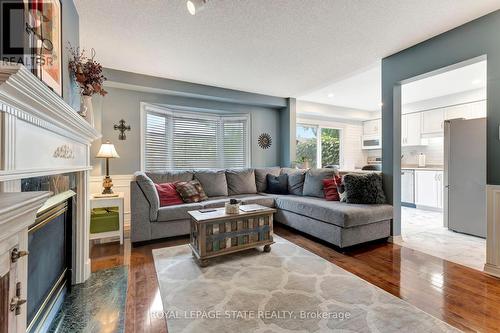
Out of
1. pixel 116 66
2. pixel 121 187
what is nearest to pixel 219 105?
pixel 116 66

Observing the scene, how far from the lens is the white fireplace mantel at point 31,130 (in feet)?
2.73

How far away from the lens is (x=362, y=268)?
2.33m

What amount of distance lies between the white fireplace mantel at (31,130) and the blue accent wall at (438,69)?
342 cm

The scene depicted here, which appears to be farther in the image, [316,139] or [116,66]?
[316,139]

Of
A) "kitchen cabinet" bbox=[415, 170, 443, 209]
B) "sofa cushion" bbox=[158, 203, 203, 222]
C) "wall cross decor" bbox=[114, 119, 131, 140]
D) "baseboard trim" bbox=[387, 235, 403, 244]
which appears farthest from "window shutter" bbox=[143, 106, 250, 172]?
"kitchen cabinet" bbox=[415, 170, 443, 209]

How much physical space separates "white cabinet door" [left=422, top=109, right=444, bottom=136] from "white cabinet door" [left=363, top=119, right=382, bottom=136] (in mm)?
1131

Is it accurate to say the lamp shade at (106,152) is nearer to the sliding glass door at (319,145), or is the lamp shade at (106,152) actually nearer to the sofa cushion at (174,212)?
the sofa cushion at (174,212)

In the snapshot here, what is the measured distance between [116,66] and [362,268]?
13.3ft

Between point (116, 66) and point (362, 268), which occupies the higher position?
point (116, 66)

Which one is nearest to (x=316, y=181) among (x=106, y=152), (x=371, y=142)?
(x=106, y=152)

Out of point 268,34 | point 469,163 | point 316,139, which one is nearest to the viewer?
point 268,34

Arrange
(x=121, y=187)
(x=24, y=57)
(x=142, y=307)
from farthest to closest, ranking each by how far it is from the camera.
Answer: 1. (x=121, y=187)
2. (x=142, y=307)
3. (x=24, y=57)

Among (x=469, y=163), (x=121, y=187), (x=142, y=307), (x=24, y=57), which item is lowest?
(x=142, y=307)

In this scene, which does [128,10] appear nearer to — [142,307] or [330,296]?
[142,307]
